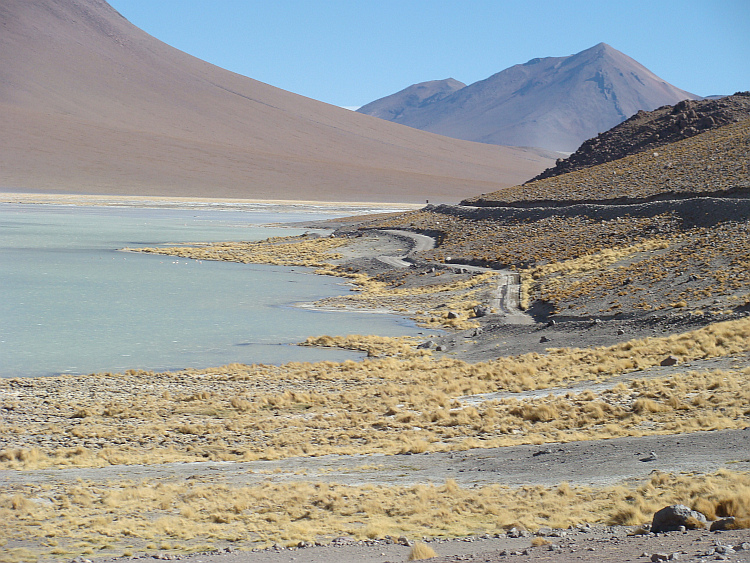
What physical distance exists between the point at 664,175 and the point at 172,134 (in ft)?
358

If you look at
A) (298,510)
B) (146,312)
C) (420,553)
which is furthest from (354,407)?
(146,312)

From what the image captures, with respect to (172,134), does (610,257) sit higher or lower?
lower

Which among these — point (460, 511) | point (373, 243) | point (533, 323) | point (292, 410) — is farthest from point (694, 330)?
point (373, 243)

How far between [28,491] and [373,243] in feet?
116

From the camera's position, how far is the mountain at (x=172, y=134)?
111m

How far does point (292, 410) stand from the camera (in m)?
13.0

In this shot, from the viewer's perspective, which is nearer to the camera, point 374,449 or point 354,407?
point 374,449

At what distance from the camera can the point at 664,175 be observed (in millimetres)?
39625

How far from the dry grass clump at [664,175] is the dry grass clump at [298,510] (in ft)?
95.9

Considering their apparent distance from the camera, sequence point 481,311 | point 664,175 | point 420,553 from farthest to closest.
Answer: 1. point 664,175
2. point 481,311
3. point 420,553

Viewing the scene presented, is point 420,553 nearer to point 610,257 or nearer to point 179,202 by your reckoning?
point 610,257

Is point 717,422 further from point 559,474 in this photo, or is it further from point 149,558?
point 149,558

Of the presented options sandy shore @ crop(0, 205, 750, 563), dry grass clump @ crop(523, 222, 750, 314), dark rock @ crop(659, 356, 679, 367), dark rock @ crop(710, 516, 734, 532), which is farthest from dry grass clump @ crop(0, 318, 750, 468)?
dry grass clump @ crop(523, 222, 750, 314)

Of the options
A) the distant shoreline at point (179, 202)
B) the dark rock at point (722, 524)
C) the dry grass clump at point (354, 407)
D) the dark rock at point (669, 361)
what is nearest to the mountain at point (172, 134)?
the distant shoreline at point (179, 202)
